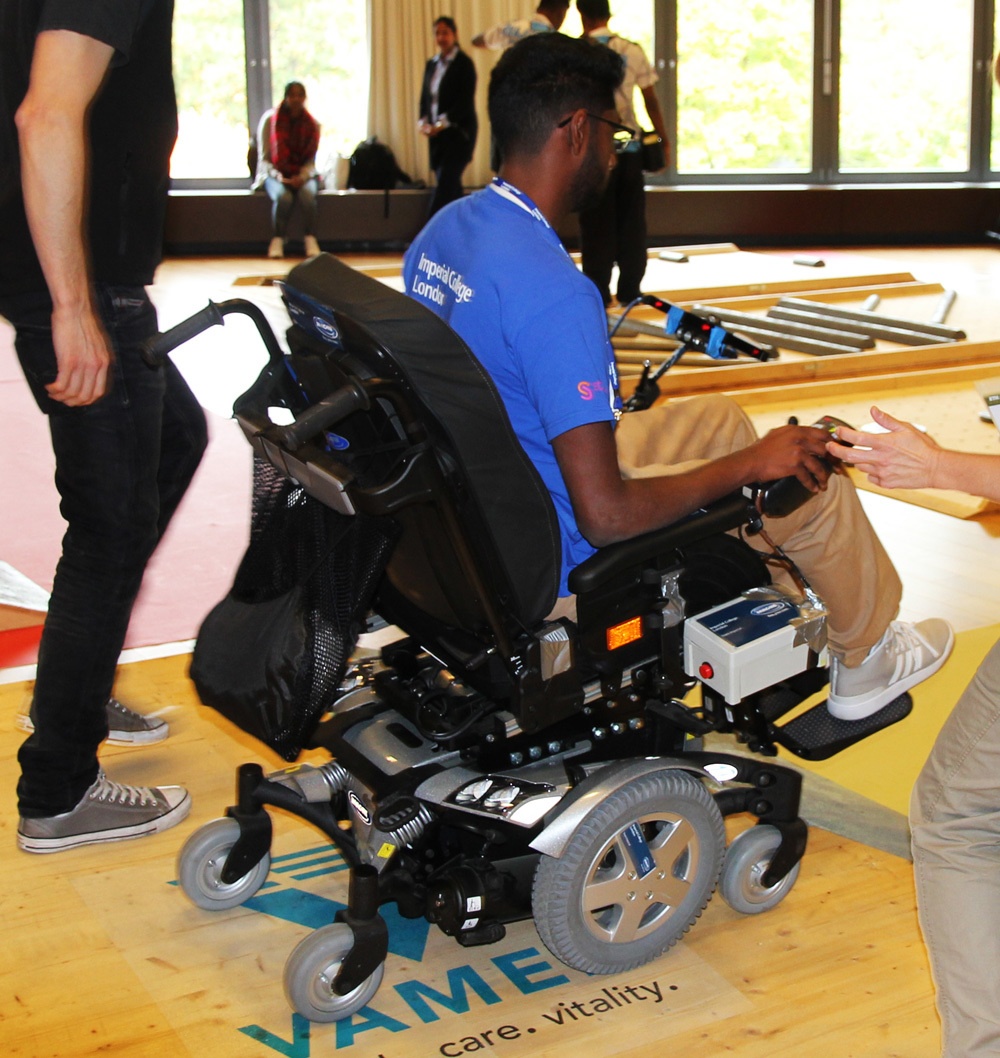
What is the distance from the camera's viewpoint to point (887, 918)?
2057mm

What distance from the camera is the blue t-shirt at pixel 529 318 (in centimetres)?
175

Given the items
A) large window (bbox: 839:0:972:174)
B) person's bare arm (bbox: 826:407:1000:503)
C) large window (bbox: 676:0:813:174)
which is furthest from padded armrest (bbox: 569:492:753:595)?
large window (bbox: 839:0:972:174)

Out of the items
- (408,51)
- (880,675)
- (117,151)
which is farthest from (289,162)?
(880,675)

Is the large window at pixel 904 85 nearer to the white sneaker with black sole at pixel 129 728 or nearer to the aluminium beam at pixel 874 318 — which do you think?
the aluminium beam at pixel 874 318

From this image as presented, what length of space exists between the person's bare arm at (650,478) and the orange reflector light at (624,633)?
158mm

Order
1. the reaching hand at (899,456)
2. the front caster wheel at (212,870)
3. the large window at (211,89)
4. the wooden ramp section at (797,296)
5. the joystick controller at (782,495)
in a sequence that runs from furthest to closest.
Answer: the large window at (211,89), the wooden ramp section at (797,296), the front caster wheel at (212,870), the joystick controller at (782,495), the reaching hand at (899,456)

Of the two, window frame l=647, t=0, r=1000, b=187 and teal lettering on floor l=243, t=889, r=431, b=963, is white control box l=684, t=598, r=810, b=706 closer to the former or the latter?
teal lettering on floor l=243, t=889, r=431, b=963

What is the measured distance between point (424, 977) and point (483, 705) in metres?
0.42

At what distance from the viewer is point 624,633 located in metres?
1.90

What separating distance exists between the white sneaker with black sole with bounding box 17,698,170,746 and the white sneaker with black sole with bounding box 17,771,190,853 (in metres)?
0.31

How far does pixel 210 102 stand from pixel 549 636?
36.7ft

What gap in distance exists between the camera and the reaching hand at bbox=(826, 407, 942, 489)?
1586 mm

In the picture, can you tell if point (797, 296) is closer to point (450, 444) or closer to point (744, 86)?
point (744, 86)

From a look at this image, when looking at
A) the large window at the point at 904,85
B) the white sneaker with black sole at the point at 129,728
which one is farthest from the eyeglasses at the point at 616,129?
the large window at the point at 904,85
